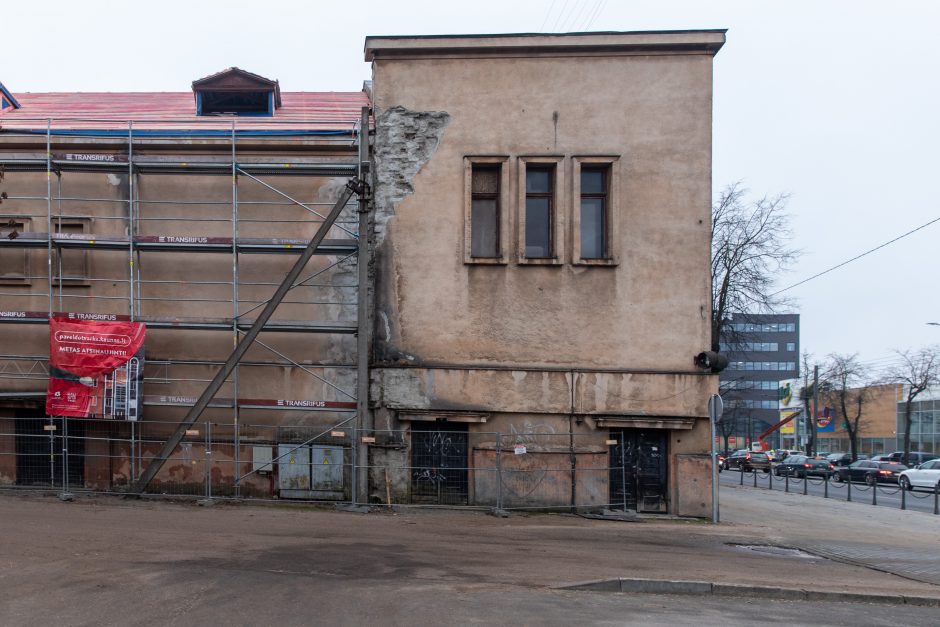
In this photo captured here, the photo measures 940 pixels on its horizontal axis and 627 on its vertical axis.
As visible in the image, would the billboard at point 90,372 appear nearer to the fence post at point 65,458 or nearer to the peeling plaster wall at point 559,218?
the fence post at point 65,458

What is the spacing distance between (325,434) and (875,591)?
10.3 meters

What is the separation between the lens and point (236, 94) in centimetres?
1973

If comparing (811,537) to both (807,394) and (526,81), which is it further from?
(807,394)

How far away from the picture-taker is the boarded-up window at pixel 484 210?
54.5 ft

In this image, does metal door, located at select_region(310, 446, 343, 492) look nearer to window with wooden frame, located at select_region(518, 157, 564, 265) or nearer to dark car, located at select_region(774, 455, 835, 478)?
window with wooden frame, located at select_region(518, 157, 564, 265)

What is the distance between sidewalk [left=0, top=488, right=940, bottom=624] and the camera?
802 centimetres

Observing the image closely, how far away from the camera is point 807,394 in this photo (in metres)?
60.1

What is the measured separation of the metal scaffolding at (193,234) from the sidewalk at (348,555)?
9.43 feet

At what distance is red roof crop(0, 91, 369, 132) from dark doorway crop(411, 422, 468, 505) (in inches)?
260

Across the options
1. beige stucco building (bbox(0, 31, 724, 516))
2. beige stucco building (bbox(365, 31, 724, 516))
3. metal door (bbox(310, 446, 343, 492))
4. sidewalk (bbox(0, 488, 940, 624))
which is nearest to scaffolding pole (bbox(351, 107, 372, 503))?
beige stucco building (bbox(0, 31, 724, 516))

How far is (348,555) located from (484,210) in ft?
28.2

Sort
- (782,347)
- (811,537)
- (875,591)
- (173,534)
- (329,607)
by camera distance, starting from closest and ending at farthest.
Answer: (329,607) → (875,591) → (173,534) → (811,537) → (782,347)

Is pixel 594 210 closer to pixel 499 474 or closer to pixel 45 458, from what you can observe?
pixel 499 474

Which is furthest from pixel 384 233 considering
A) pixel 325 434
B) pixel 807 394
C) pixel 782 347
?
pixel 782 347
